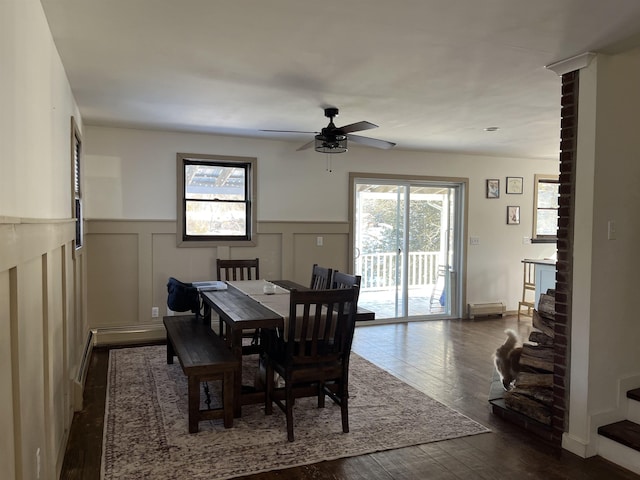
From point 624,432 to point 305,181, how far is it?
13.9 ft

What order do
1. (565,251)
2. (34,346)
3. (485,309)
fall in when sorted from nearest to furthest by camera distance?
(34,346), (565,251), (485,309)

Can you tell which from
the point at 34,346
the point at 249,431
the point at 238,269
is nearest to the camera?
the point at 34,346

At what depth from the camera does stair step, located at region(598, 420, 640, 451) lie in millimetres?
2679

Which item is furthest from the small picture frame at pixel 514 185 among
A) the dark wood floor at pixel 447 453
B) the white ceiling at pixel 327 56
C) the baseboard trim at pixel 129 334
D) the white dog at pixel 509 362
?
the baseboard trim at pixel 129 334

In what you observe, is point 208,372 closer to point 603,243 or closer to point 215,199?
point 603,243

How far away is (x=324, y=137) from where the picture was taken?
3.87 m

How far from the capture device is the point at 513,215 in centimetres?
716

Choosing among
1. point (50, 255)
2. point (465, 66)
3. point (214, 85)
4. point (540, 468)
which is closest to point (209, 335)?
point (50, 255)

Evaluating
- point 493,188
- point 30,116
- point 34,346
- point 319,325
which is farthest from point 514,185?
point 34,346

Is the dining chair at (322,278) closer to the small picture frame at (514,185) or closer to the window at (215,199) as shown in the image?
the window at (215,199)

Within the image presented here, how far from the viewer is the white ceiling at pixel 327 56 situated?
2298 mm

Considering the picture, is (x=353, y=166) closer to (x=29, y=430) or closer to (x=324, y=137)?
(x=324, y=137)

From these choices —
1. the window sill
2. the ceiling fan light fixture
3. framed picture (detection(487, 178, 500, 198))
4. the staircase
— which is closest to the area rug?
the staircase

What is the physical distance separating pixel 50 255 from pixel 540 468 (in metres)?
2.87
